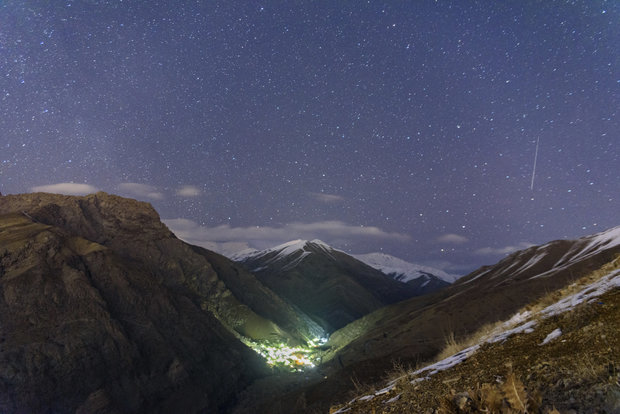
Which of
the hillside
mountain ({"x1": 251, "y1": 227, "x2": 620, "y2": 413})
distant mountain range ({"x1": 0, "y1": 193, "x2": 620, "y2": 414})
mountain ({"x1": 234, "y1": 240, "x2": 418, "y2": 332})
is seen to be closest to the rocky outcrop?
distant mountain range ({"x1": 0, "y1": 193, "x2": 620, "y2": 414})

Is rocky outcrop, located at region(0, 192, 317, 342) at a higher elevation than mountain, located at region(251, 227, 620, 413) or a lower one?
higher

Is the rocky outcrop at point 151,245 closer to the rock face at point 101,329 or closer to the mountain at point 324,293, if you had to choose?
the rock face at point 101,329

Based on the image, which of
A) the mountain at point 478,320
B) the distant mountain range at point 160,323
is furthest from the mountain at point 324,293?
the mountain at point 478,320

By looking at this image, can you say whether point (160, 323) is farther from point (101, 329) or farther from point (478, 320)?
point (478, 320)

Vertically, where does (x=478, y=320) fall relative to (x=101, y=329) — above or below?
below

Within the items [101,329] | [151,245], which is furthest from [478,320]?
[151,245]

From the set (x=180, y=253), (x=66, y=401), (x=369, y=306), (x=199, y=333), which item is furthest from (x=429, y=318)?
(x=369, y=306)

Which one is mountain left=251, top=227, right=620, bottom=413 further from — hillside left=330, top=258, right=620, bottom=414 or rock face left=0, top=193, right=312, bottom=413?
rock face left=0, top=193, right=312, bottom=413

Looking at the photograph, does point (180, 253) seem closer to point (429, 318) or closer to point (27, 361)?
point (27, 361)
